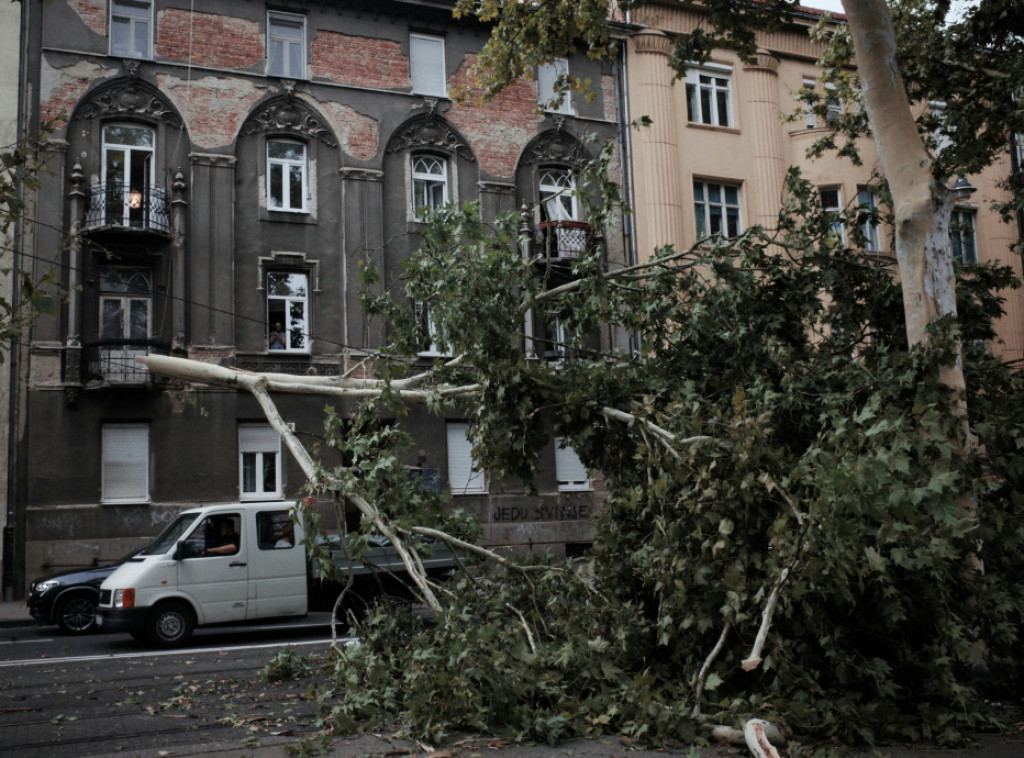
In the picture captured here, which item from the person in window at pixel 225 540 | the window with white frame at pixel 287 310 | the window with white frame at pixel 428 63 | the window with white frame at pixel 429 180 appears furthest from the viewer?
the window with white frame at pixel 428 63

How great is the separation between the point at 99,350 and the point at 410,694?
580 inches

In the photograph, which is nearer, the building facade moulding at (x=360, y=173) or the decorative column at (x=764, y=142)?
the building facade moulding at (x=360, y=173)

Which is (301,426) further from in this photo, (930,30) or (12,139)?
(930,30)

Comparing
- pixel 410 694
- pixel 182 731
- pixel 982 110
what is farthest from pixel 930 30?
pixel 182 731

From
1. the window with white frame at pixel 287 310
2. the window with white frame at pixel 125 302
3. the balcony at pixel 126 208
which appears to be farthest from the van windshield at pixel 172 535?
the balcony at pixel 126 208

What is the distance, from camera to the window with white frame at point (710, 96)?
83.1 feet

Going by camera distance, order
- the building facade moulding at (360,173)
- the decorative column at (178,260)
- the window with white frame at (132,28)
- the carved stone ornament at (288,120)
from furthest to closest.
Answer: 1. the building facade moulding at (360,173)
2. the carved stone ornament at (288,120)
3. the window with white frame at (132,28)
4. the decorative column at (178,260)

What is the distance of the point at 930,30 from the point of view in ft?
44.5

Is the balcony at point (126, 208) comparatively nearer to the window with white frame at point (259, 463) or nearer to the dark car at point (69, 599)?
the window with white frame at point (259, 463)

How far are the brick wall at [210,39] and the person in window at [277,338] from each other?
20.1 feet

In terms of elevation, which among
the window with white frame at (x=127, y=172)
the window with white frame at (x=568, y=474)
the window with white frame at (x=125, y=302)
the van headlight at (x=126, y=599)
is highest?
the window with white frame at (x=127, y=172)

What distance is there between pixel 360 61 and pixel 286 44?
5.84 ft

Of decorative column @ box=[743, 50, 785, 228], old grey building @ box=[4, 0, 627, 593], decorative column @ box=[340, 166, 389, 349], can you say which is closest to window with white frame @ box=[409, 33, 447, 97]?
old grey building @ box=[4, 0, 627, 593]

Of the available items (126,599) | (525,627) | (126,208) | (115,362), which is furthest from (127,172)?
(525,627)
